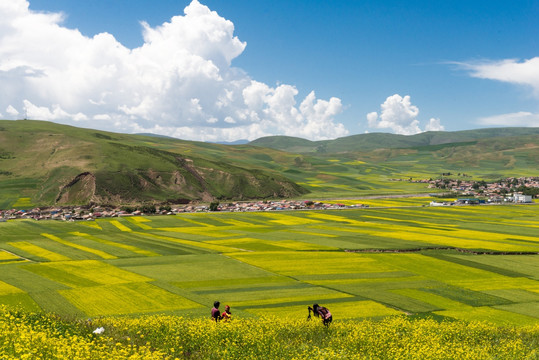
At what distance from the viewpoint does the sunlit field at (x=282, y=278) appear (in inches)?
1351

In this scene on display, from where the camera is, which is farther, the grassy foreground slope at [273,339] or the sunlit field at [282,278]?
the sunlit field at [282,278]

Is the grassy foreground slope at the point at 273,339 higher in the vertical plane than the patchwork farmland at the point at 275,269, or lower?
higher

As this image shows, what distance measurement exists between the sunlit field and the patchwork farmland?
10.3 inches

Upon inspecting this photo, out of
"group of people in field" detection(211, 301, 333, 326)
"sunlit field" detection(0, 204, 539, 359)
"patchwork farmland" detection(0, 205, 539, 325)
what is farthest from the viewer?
"patchwork farmland" detection(0, 205, 539, 325)

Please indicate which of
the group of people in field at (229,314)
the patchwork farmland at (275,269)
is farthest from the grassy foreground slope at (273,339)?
the patchwork farmland at (275,269)

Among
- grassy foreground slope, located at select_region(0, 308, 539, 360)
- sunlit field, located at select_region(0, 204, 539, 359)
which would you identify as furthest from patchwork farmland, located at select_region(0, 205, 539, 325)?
grassy foreground slope, located at select_region(0, 308, 539, 360)

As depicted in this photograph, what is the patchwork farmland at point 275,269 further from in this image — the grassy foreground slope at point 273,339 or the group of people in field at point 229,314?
the group of people in field at point 229,314

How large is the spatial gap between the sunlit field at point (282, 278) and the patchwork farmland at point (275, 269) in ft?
0.85

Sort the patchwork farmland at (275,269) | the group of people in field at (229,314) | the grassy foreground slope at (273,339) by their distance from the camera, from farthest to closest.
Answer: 1. the patchwork farmland at (275,269)
2. the group of people in field at (229,314)
3. the grassy foreground slope at (273,339)

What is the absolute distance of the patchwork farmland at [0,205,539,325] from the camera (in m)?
52.3

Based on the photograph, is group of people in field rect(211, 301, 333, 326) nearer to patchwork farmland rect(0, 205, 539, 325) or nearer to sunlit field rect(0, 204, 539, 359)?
sunlit field rect(0, 204, 539, 359)

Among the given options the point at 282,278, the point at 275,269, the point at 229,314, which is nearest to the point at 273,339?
the point at 229,314

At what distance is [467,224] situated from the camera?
467 ft

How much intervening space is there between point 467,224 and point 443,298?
319 ft
